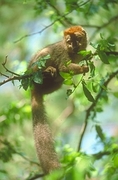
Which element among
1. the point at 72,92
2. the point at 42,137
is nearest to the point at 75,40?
the point at 42,137

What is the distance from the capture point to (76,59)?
3549 millimetres

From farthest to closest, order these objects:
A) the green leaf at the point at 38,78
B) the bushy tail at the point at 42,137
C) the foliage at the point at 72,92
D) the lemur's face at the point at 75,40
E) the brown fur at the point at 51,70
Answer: the lemur's face at the point at 75,40 < the brown fur at the point at 51,70 < the bushy tail at the point at 42,137 < the green leaf at the point at 38,78 < the foliage at the point at 72,92

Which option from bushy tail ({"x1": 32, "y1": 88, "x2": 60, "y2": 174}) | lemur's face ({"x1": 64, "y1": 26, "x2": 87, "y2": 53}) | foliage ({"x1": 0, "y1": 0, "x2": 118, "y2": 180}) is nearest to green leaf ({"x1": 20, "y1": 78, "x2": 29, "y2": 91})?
foliage ({"x1": 0, "y1": 0, "x2": 118, "y2": 180})

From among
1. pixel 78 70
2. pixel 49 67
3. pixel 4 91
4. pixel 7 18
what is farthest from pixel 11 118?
pixel 4 91

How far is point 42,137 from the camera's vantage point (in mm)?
3191

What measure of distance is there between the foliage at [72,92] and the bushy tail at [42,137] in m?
0.12

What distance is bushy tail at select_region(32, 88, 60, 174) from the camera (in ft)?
9.59

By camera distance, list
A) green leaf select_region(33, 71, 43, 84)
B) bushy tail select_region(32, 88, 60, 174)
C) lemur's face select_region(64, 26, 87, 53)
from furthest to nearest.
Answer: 1. lemur's face select_region(64, 26, 87, 53)
2. bushy tail select_region(32, 88, 60, 174)
3. green leaf select_region(33, 71, 43, 84)

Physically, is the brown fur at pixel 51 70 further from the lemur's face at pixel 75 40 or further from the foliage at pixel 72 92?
the foliage at pixel 72 92

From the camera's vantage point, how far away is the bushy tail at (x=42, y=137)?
2923mm

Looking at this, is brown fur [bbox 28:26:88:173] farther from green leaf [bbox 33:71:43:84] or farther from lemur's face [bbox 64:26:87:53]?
green leaf [bbox 33:71:43:84]

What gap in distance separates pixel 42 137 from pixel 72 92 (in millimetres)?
1080

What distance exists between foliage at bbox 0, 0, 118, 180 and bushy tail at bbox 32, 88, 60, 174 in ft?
0.40

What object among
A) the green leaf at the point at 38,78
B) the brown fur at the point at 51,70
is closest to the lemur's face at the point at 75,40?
the brown fur at the point at 51,70
